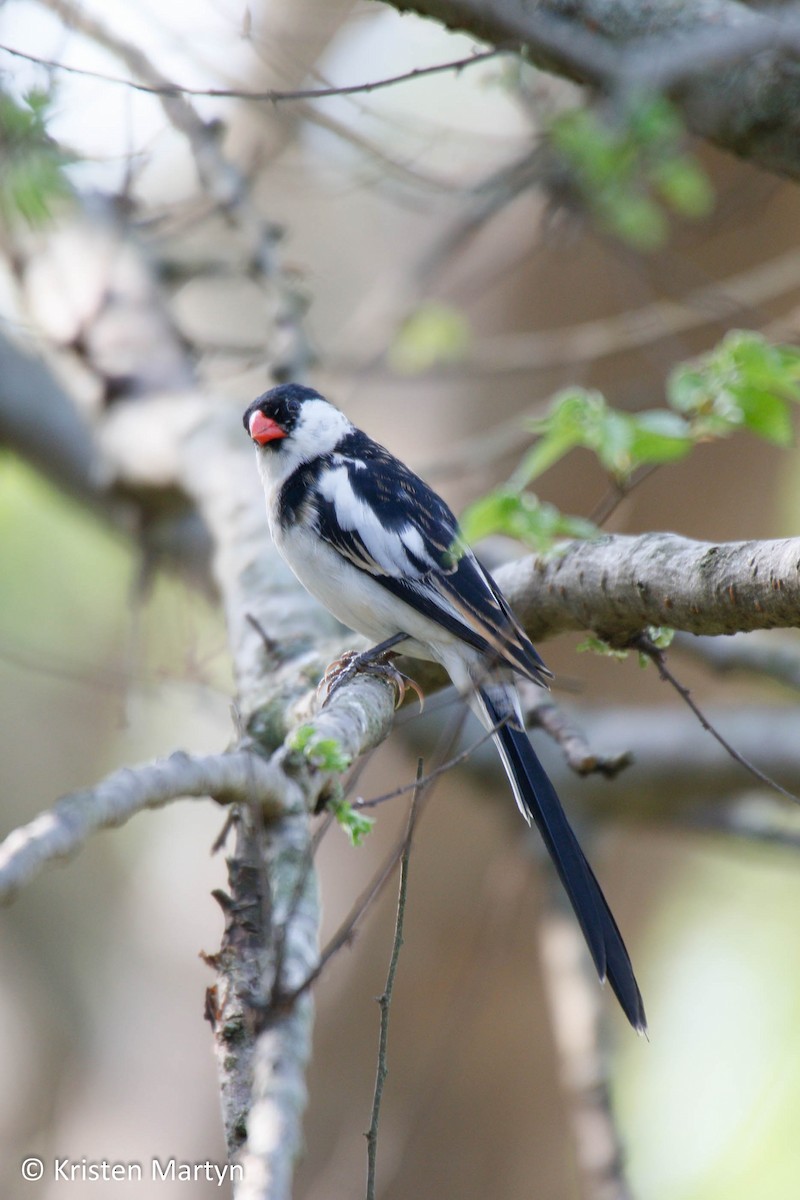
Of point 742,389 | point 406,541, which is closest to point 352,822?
point 742,389

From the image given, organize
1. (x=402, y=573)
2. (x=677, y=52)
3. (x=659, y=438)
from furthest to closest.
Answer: (x=402, y=573), (x=677, y=52), (x=659, y=438)

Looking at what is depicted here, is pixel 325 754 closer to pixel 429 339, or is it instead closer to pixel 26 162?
pixel 26 162

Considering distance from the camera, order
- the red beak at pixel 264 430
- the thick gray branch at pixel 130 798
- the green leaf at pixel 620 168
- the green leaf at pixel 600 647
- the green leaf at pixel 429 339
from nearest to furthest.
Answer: the thick gray branch at pixel 130 798
the green leaf at pixel 600 647
the red beak at pixel 264 430
the green leaf at pixel 620 168
the green leaf at pixel 429 339

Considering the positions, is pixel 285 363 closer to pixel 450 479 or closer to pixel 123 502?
pixel 123 502

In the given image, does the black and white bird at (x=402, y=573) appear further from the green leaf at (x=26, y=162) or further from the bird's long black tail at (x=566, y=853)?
the green leaf at (x=26, y=162)

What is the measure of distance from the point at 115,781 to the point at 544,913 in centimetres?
247

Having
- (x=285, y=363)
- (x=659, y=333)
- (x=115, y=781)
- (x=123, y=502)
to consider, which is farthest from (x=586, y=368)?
(x=115, y=781)

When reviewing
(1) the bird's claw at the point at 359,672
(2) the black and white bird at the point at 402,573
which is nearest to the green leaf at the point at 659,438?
(2) the black and white bird at the point at 402,573

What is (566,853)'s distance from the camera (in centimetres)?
225

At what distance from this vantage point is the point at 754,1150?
13.6 feet

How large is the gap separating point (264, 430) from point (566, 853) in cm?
151

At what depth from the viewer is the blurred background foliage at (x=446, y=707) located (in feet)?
12.9

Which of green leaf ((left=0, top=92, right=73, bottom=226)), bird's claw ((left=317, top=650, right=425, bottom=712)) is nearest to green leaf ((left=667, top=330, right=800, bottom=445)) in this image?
bird's claw ((left=317, top=650, right=425, bottom=712))

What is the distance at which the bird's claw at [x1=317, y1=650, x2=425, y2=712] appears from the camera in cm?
230
